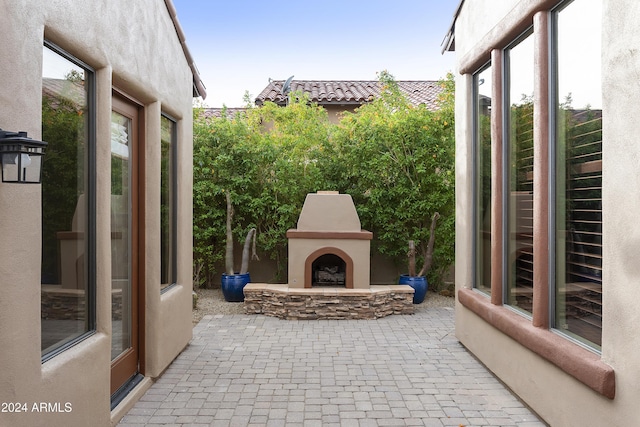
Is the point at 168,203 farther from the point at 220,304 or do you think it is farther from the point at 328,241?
the point at 220,304

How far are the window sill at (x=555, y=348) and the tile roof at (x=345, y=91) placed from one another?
30.6ft

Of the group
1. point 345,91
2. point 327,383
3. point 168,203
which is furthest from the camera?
point 345,91

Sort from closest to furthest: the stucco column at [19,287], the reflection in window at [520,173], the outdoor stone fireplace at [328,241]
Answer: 1. the stucco column at [19,287]
2. the reflection in window at [520,173]
3. the outdoor stone fireplace at [328,241]

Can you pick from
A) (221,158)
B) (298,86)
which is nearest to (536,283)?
(221,158)

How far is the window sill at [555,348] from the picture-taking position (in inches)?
121

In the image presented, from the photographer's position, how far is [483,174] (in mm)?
5852

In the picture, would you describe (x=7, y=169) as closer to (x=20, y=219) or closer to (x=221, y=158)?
(x=20, y=219)

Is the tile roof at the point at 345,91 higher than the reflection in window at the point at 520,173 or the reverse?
higher

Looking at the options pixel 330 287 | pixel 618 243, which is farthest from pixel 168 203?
pixel 618 243

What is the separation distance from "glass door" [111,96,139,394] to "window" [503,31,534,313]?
135 inches

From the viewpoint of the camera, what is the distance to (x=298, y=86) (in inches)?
→ 631

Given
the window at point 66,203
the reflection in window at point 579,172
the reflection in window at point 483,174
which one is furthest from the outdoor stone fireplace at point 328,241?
the window at point 66,203

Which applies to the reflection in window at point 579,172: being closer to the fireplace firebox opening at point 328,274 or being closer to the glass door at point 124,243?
the glass door at point 124,243

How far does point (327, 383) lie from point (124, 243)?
2.24 meters
